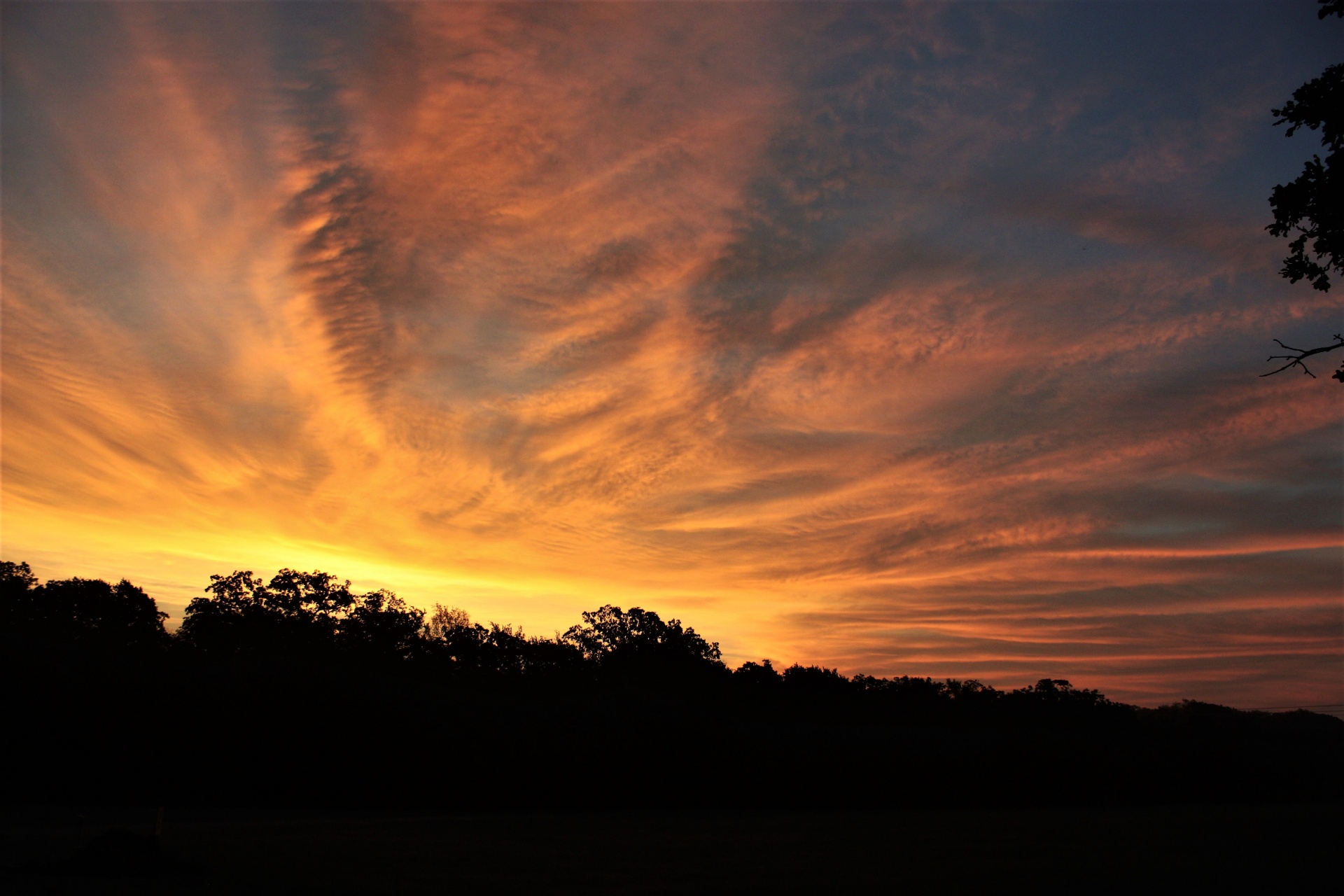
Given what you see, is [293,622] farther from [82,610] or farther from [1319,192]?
[1319,192]

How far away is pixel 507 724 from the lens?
66.0 m

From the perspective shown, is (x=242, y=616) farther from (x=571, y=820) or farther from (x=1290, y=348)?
(x=1290, y=348)

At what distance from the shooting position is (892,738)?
265ft

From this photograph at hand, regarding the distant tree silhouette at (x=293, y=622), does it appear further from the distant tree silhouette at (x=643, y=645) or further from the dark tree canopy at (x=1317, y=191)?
the dark tree canopy at (x=1317, y=191)

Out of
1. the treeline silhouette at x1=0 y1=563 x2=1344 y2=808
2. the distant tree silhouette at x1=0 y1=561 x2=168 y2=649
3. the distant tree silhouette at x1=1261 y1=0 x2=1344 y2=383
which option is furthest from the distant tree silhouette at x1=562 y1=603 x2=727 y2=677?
the distant tree silhouette at x1=1261 y1=0 x2=1344 y2=383

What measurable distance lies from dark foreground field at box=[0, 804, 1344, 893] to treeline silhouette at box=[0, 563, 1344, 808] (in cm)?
597

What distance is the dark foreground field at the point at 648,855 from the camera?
67.7 feet

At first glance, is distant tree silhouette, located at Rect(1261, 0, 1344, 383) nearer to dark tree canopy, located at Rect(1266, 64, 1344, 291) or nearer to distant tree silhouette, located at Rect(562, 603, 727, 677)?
dark tree canopy, located at Rect(1266, 64, 1344, 291)

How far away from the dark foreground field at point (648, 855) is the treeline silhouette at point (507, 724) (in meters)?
5.97

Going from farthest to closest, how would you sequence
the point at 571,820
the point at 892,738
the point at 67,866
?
the point at 892,738
the point at 571,820
the point at 67,866

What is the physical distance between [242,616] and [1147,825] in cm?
7331

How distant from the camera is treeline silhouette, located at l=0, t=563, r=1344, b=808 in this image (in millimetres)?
53719

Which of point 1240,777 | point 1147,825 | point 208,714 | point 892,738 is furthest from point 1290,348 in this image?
point 1240,777

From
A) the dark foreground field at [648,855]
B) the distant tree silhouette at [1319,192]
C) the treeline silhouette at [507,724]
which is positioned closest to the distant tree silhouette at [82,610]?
the treeline silhouette at [507,724]
